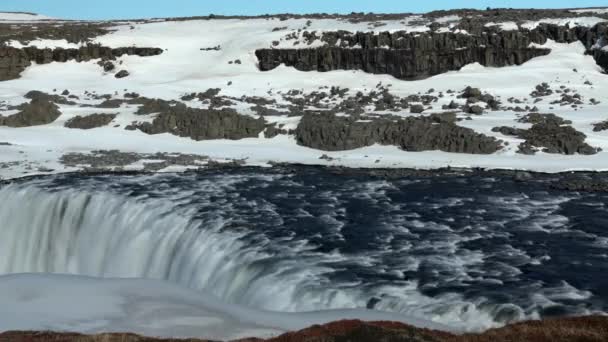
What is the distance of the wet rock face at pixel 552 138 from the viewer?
34250mm

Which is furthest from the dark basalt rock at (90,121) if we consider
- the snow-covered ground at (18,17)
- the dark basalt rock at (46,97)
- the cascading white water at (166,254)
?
the snow-covered ground at (18,17)

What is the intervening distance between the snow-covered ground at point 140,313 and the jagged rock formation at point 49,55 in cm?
4841

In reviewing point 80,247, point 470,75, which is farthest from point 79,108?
point 470,75

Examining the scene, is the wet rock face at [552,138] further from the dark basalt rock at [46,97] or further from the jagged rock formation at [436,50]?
the dark basalt rock at [46,97]

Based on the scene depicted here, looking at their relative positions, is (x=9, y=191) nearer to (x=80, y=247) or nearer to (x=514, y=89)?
(x=80, y=247)

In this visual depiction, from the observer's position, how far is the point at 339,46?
5909 centimetres

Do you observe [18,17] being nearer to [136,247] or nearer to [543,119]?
[543,119]

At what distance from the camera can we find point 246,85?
55.5 metres

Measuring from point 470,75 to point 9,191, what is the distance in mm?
35184

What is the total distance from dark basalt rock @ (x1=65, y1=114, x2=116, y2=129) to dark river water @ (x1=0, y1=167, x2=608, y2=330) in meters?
12.7

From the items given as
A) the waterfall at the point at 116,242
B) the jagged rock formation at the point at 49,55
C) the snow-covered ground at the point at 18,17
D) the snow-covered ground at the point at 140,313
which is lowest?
the waterfall at the point at 116,242

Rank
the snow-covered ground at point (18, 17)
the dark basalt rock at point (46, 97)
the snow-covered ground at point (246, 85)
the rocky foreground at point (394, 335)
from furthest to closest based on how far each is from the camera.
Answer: the snow-covered ground at point (18, 17)
the dark basalt rock at point (46, 97)
the snow-covered ground at point (246, 85)
the rocky foreground at point (394, 335)

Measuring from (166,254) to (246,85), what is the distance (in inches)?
1386

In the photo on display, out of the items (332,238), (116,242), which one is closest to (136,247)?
(116,242)
